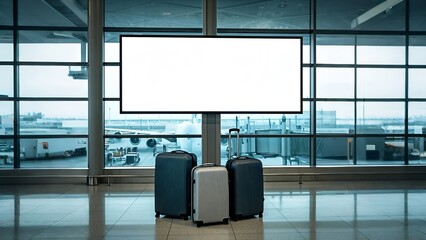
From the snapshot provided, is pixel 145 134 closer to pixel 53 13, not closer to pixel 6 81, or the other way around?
pixel 6 81

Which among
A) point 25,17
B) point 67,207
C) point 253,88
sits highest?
point 25,17

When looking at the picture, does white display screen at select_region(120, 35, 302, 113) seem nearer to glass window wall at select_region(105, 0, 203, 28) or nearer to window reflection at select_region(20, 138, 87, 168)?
glass window wall at select_region(105, 0, 203, 28)

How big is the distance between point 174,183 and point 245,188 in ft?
2.90

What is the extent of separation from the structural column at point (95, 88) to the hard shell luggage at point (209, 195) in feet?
11.6

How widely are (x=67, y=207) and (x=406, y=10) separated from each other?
7982mm

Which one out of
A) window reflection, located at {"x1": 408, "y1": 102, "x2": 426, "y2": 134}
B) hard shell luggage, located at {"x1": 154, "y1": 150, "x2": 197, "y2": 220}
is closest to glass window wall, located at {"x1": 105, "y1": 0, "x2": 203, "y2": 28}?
hard shell luggage, located at {"x1": 154, "y1": 150, "x2": 197, "y2": 220}

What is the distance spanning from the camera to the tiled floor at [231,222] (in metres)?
4.59

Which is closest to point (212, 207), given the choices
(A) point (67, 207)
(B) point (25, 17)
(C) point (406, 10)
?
(A) point (67, 207)

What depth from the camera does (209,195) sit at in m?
4.97

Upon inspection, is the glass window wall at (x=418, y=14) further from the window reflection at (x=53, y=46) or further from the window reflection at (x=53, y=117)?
the window reflection at (x=53, y=117)

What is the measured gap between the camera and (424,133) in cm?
918

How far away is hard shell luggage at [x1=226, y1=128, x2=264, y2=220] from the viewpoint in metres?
5.20

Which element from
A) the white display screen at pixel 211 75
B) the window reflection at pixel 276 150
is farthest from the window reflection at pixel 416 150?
the white display screen at pixel 211 75

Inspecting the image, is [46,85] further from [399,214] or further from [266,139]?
[399,214]
